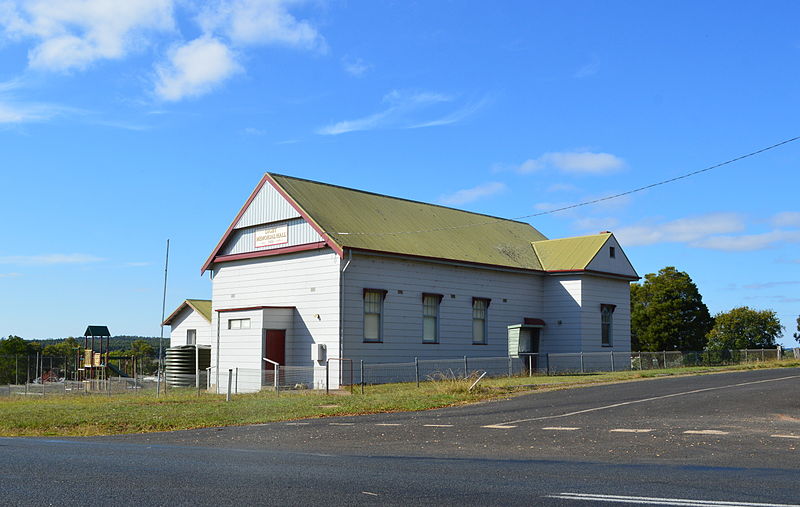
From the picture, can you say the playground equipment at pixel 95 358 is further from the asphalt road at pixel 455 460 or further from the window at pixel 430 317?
the asphalt road at pixel 455 460

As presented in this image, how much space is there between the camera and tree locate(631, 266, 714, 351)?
61.2 metres

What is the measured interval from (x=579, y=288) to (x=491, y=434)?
2455 centimetres

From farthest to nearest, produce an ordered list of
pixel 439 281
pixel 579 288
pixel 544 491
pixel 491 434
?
pixel 579 288 → pixel 439 281 → pixel 491 434 → pixel 544 491

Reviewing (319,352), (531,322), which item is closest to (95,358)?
(319,352)

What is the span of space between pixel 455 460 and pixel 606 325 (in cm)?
3058

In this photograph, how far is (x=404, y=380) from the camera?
3191 cm

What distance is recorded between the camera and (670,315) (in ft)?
201

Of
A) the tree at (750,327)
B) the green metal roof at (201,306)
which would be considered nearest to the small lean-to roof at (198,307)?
the green metal roof at (201,306)

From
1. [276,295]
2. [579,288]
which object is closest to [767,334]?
[579,288]

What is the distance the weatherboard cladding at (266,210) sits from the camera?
33.3 meters

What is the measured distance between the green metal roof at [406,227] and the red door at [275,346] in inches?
181

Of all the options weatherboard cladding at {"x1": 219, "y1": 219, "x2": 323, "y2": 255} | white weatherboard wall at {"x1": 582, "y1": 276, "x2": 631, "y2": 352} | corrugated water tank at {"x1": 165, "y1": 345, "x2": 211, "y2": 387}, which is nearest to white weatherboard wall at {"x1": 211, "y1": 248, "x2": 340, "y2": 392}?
weatherboard cladding at {"x1": 219, "y1": 219, "x2": 323, "y2": 255}

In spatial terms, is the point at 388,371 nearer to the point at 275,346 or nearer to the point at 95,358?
the point at 275,346

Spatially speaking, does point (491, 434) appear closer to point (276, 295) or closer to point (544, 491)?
point (544, 491)
